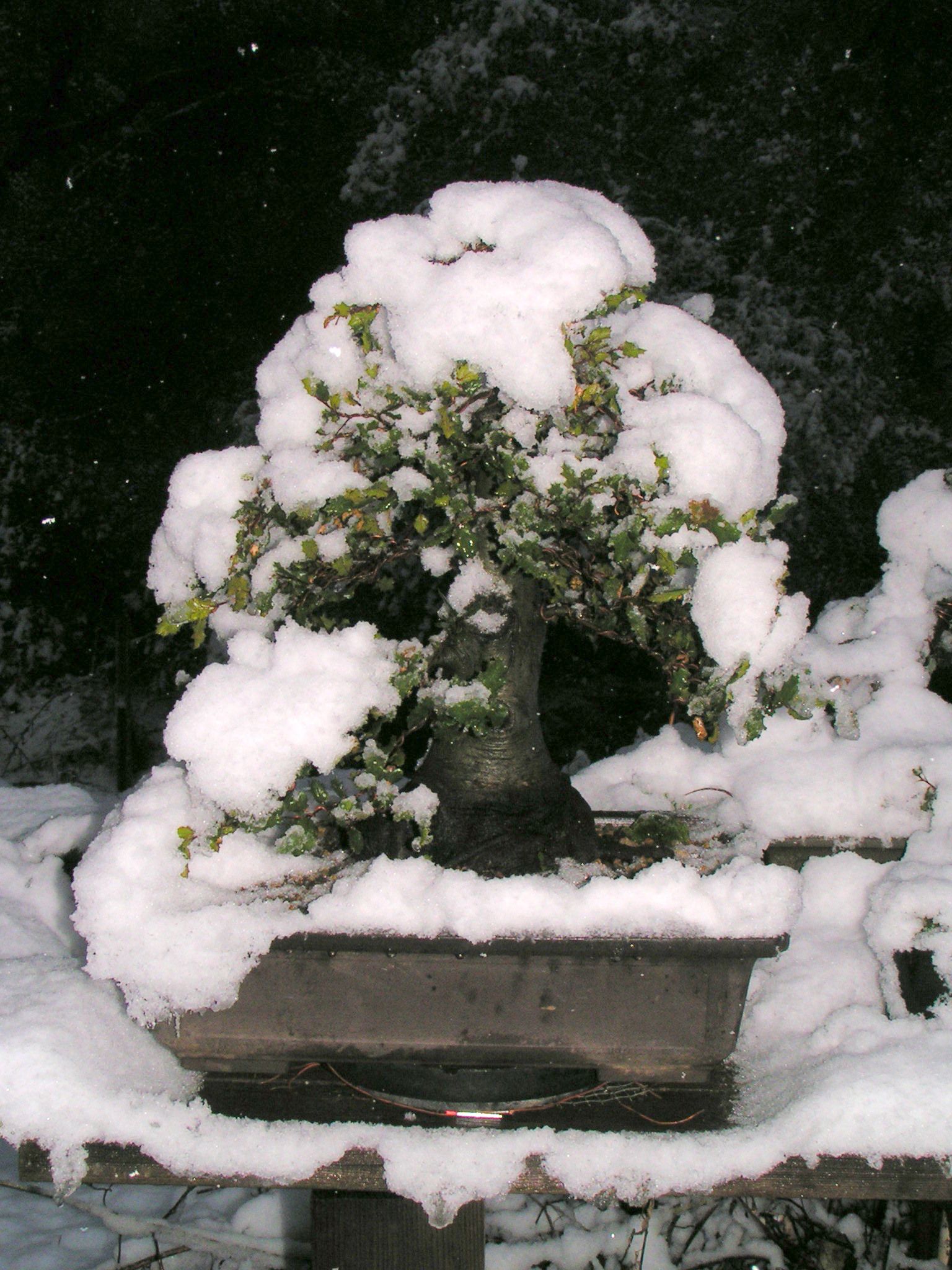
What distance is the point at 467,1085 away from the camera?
40.9 inches

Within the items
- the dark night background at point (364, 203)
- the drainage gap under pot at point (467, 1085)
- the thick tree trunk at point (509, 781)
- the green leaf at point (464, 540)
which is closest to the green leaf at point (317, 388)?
the green leaf at point (464, 540)

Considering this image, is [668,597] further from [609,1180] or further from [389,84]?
[389,84]

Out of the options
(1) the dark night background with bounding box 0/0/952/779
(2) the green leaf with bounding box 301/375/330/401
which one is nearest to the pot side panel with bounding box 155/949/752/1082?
(2) the green leaf with bounding box 301/375/330/401

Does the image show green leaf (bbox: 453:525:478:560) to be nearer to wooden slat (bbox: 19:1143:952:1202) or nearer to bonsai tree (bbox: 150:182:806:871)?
bonsai tree (bbox: 150:182:806:871)

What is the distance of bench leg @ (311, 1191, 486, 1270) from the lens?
101cm

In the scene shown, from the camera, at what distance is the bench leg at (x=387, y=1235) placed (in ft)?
3.33

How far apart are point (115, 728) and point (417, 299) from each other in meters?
2.38

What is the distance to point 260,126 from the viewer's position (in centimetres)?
254

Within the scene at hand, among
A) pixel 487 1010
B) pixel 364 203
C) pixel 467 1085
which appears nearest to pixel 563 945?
pixel 487 1010

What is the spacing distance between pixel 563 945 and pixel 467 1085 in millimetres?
234

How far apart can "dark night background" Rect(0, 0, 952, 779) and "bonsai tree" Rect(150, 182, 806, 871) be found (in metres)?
1.34

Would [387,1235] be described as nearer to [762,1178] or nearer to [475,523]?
[762,1178]

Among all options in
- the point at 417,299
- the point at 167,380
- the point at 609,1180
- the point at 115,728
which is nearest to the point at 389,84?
the point at 167,380

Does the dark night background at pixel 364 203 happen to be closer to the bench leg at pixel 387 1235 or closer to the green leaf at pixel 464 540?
the green leaf at pixel 464 540
